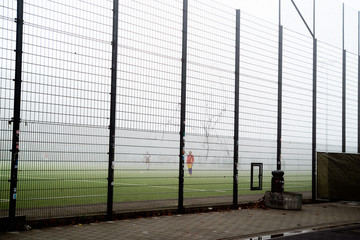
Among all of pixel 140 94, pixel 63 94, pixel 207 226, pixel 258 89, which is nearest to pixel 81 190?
pixel 140 94

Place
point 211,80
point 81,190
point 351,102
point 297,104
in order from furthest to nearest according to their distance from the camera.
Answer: point 351,102 < point 81,190 < point 297,104 < point 211,80

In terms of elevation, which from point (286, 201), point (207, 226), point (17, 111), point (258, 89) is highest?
point (258, 89)

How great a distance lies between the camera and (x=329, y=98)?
640 inches

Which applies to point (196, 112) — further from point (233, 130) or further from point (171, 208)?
point (171, 208)

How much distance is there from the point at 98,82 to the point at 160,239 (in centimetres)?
388

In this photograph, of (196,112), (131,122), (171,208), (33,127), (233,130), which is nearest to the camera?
(33,127)

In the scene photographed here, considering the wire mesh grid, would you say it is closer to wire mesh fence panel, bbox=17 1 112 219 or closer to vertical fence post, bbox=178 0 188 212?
vertical fence post, bbox=178 0 188 212

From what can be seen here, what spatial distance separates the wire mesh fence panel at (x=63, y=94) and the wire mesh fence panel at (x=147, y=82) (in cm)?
44

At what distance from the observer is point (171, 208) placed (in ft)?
35.2

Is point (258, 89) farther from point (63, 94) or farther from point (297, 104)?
point (63, 94)

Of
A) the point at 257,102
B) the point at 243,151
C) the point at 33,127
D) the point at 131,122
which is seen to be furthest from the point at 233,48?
the point at 33,127

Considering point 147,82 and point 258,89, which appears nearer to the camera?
point 147,82

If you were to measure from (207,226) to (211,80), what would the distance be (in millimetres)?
4441

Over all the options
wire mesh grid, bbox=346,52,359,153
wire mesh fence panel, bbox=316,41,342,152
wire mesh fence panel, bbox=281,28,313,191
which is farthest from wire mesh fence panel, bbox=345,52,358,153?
wire mesh fence panel, bbox=281,28,313,191
